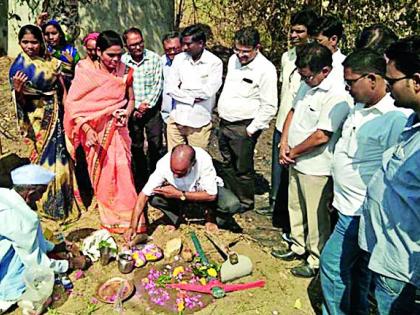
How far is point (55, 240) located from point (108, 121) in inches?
43.4

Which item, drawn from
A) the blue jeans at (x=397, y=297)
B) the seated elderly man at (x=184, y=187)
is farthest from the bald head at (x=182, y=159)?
the blue jeans at (x=397, y=297)

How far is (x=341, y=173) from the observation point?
350cm

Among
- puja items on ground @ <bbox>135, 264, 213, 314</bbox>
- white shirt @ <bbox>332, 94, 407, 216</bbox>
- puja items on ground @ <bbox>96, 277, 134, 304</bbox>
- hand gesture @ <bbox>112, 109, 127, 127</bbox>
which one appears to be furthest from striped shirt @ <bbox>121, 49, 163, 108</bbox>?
white shirt @ <bbox>332, 94, 407, 216</bbox>

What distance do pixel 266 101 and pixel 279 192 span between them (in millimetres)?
852

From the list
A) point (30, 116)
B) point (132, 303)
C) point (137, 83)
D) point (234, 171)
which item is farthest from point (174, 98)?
point (132, 303)

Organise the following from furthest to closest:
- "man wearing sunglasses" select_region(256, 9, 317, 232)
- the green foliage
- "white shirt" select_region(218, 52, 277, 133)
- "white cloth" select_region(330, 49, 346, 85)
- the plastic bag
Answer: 1. the green foliage
2. "white shirt" select_region(218, 52, 277, 133)
3. "man wearing sunglasses" select_region(256, 9, 317, 232)
4. "white cloth" select_region(330, 49, 346, 85)
5. the plastic bag

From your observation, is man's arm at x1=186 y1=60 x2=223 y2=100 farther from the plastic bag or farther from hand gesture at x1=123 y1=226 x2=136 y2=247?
the plastic bag

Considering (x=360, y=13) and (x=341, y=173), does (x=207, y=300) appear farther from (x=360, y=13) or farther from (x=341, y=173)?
(x=360, y=13)

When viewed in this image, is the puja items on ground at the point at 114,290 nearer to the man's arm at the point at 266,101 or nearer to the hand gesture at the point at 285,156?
the hand gesture at the point at 285,156

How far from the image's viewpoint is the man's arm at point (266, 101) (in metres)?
5.09

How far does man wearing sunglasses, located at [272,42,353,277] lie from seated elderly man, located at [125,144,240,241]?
63cm

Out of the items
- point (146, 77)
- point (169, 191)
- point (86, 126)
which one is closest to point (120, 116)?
point (86, 126)

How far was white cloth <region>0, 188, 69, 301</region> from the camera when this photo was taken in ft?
11.9

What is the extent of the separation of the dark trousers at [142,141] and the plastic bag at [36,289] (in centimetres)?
192
